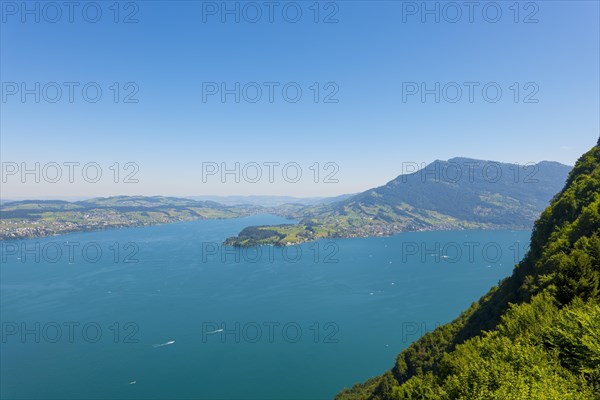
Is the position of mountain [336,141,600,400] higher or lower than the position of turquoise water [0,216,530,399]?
higher

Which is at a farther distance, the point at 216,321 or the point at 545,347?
the point at 216,321

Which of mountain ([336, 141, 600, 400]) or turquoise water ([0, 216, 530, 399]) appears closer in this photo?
mountain ([336, 141, 600, 400])

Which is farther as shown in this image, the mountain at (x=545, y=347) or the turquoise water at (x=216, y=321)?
the turquoise water at (x=216, y=321)

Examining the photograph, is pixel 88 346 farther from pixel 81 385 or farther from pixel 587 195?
pixel 587 195

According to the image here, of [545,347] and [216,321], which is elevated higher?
[545,347]

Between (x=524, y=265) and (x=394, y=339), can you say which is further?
(x=394, y=339)

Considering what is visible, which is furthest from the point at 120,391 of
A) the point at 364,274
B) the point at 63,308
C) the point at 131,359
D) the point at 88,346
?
the point at 364,274

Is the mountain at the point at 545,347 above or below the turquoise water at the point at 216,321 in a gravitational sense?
above

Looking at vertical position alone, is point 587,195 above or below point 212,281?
above
